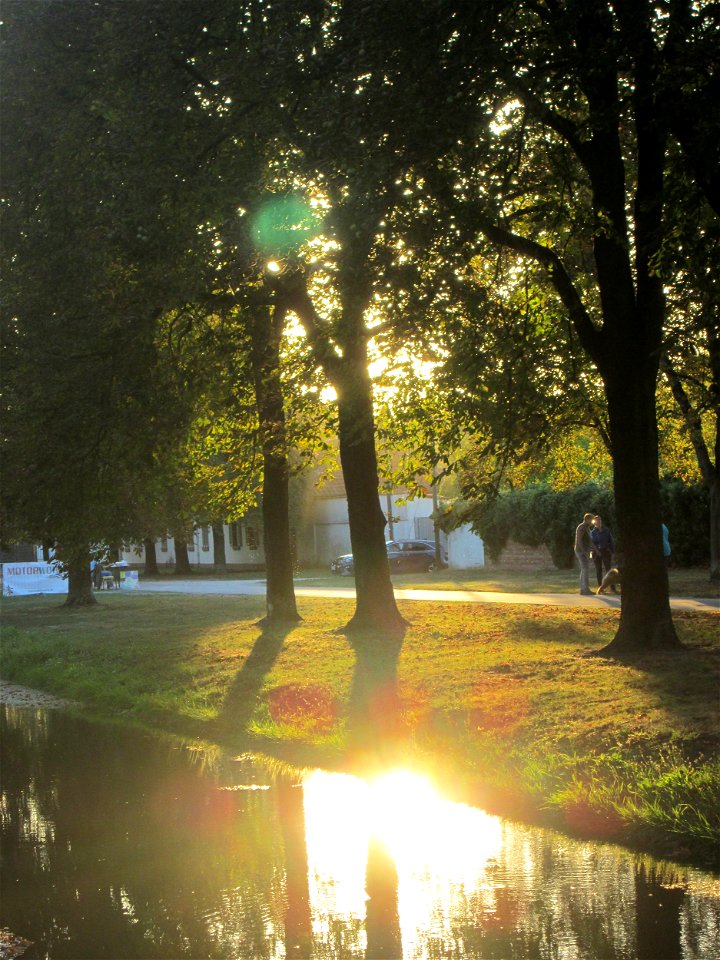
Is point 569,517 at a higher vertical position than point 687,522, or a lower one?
higher

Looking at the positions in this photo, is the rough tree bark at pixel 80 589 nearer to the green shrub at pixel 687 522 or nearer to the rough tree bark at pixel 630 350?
the green shrub at pixel 687 522

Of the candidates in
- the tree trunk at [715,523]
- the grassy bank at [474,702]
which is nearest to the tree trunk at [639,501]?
the grassy bank at [474,702]

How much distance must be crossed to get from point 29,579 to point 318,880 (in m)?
39.7

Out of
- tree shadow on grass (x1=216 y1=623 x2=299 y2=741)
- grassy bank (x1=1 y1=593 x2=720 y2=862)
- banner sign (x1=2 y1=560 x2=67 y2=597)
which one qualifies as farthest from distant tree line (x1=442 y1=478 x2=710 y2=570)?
banner sign (x1=2 y1=560 x2=67 y2=597)

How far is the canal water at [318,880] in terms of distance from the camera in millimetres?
5207

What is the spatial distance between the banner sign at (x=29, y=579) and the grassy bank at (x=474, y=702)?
23.1 m

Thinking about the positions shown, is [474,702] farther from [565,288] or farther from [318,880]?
[565,288]

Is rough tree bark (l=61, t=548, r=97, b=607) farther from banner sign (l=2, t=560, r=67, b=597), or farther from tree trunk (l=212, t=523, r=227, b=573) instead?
tree trunk (l=212, t=523, r=227, b=573)

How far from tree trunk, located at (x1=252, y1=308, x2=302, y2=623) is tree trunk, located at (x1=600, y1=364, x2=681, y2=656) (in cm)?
492

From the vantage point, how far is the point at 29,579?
43.9 metres

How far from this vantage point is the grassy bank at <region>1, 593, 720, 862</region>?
7.42 meters

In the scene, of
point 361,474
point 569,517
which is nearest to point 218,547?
point 569,517

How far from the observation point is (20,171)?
12.9 meters

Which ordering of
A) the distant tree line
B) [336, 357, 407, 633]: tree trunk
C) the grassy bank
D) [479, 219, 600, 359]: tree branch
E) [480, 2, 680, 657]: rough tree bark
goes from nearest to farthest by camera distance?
the grassy bank → [480, 2, 680, 657]: rough tree bark → [479, 219, 600, 359]: tree branch → [336, 357, 407, 633]: tree trunk → the distant tree line
